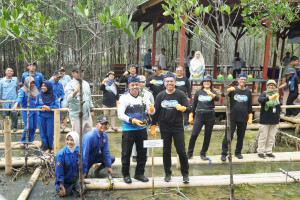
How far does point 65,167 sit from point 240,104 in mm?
3090

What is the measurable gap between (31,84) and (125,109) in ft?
8.42

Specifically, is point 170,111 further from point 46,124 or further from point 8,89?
point 8,89

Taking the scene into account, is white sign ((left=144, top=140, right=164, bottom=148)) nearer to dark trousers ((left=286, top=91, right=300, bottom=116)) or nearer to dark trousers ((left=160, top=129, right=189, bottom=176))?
dark trousers ((left=160, top=129, right=189, bottom=176))

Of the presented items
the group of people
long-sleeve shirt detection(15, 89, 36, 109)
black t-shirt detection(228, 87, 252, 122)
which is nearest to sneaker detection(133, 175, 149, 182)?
the group of people

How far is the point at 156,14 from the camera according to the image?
10.4 metres

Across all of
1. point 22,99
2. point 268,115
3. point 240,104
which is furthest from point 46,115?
point 268,115

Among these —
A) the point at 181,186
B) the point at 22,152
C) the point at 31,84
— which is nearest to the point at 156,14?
the point at 31,84

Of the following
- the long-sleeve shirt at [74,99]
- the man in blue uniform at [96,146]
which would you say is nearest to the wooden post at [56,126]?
the long-sleeve shirt at [74,99]

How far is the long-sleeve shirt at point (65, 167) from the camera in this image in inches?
147

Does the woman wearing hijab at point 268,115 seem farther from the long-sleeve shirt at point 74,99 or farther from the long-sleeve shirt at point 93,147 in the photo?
the long-sleeve shirt at point 74,99

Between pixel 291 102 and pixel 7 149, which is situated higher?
pixel 291 102

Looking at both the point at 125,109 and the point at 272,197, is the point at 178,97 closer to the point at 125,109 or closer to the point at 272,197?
the point at 125,109

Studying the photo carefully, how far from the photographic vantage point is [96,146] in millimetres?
4211

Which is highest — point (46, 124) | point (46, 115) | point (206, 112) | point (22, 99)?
point (22, 99)
